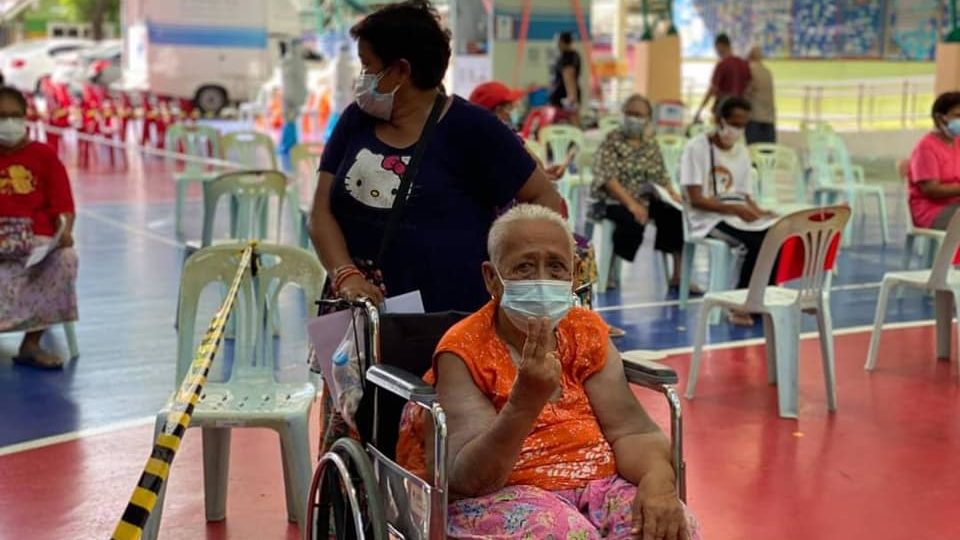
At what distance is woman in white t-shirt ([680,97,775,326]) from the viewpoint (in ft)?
24.2

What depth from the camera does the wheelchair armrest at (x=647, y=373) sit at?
3.02 m

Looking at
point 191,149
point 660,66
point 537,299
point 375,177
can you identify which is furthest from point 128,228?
point 537,299

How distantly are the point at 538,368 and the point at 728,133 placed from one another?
504cm

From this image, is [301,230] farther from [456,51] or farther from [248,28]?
[248,28]

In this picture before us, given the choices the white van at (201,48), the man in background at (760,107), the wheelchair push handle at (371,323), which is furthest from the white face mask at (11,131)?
the white van at (201,48)

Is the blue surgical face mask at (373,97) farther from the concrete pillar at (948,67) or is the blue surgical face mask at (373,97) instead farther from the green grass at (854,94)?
the green grass at (854,94)

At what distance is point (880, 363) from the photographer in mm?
6602

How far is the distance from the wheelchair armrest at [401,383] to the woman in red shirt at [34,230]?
12.1 ft

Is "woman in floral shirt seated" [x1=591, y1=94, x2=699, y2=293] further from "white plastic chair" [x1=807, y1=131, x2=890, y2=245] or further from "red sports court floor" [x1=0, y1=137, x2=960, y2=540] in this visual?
"white plastic chair" [x1=807, y1=131, x2=890, y2=245]

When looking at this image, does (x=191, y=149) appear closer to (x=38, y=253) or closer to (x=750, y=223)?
(x=38, y=253)

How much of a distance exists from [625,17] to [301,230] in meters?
20.8

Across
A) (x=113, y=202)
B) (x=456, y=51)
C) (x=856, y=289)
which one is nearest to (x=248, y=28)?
(x=456, y=51)

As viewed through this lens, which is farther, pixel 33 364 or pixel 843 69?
pixel 843 69

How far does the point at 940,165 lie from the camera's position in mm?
7430
